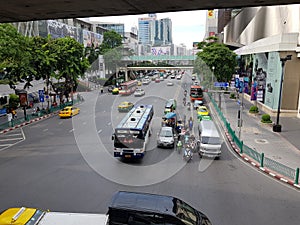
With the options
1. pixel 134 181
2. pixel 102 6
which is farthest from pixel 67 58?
pixel 102 6

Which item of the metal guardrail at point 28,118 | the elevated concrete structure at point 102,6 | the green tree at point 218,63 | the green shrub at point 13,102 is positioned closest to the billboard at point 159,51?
the metal guardrail at point 28,118

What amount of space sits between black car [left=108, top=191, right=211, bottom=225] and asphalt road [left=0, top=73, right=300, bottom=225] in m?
1.93

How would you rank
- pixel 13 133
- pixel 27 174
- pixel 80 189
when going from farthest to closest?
pixel 13 133, pixel 27 174, pixel 80 189

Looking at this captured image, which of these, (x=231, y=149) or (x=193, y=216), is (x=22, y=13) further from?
(x=231, y=149)

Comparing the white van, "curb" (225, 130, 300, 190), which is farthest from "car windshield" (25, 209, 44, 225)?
"curb" (225, 130, 300, 190)

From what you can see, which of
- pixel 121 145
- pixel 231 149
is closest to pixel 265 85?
pixel 231 149

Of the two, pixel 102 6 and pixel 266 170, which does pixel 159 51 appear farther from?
pixel 102 6

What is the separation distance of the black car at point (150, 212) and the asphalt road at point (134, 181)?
75.9 inches

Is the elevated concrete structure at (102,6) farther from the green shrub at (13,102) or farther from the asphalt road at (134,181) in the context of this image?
the green shrub at (13,102)

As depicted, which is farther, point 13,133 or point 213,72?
point 213,72

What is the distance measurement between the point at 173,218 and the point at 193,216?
2.78ft

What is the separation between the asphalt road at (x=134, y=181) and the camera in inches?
409

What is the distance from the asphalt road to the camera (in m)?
10.4

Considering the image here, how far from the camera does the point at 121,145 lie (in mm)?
15242
